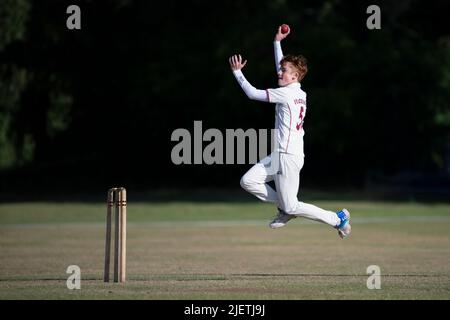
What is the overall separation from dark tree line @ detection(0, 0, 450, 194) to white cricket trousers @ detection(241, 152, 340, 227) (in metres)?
24.2

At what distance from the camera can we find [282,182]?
1108cm

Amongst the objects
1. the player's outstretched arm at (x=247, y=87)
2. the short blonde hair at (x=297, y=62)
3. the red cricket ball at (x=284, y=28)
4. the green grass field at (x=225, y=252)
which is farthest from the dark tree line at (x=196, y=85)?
the player's outstretched arm at (x=247, y=87)

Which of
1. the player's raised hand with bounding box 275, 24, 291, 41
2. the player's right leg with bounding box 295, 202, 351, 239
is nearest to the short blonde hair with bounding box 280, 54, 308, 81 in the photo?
the player's raised hand with bounding box 275, 24, 291, 41

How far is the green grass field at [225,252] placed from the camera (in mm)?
10391

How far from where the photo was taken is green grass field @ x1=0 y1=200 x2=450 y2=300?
34.1ft

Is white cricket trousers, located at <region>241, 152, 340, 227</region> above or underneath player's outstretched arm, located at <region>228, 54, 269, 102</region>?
underneath

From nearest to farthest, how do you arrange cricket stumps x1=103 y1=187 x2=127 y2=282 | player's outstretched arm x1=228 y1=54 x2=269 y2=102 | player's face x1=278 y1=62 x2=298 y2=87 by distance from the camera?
player's outstretched arm x1=228 y1=54 x2=269 y2=102 → cricket stumps x1=103 y1=187 x2=127 y2=282 → player's face x1=278 y1=62 x2=298 y2=87

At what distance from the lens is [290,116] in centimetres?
1105

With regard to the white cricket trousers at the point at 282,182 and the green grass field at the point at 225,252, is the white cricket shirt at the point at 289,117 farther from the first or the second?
the green grass field at the point at 225,252

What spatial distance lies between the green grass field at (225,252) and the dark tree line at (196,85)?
14.7 ft

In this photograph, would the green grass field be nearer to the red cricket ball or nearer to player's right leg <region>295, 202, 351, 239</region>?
player's right leg <region>295, 202, 351, 239</region>

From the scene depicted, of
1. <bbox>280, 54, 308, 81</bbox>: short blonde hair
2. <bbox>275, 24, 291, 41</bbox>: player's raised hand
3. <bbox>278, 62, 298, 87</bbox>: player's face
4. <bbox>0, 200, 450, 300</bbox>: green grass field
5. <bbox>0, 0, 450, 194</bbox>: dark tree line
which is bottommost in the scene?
<bbox>0, 200, 450, 300</bbox>: green grass field

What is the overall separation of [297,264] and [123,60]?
85.7 ft
